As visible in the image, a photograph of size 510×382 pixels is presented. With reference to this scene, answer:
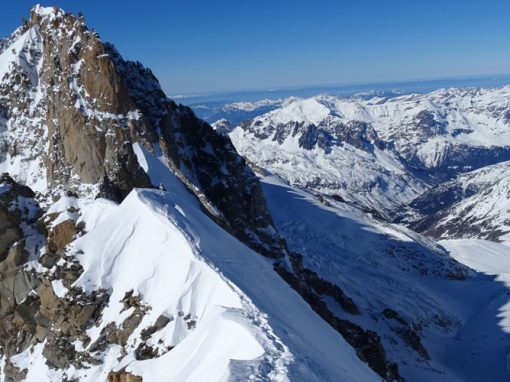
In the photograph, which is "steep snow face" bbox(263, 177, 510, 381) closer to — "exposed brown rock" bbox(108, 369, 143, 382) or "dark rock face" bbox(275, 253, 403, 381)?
"dark rock face" bbox(275, 253, 403, 381)

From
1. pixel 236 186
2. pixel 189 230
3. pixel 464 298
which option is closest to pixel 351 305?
pixel 236 186

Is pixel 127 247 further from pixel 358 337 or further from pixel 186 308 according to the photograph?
pixel 358 337

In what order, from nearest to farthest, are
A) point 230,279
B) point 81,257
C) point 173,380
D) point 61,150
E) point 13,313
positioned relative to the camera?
point 173,380
point 230,279
point 81,257
point 13,313
point 61,150

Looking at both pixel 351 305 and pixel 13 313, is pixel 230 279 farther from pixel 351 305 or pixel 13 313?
pixel 351 305

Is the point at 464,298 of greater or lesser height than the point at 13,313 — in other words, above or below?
below

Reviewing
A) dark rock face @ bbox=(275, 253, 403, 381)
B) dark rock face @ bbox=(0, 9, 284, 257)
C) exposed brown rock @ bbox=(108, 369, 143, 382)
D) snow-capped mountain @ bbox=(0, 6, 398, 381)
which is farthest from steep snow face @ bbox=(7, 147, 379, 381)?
dark rock face @ bbox=(275, 253, 403, 381)

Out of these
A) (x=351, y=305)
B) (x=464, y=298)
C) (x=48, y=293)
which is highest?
(x=48, y=293)
